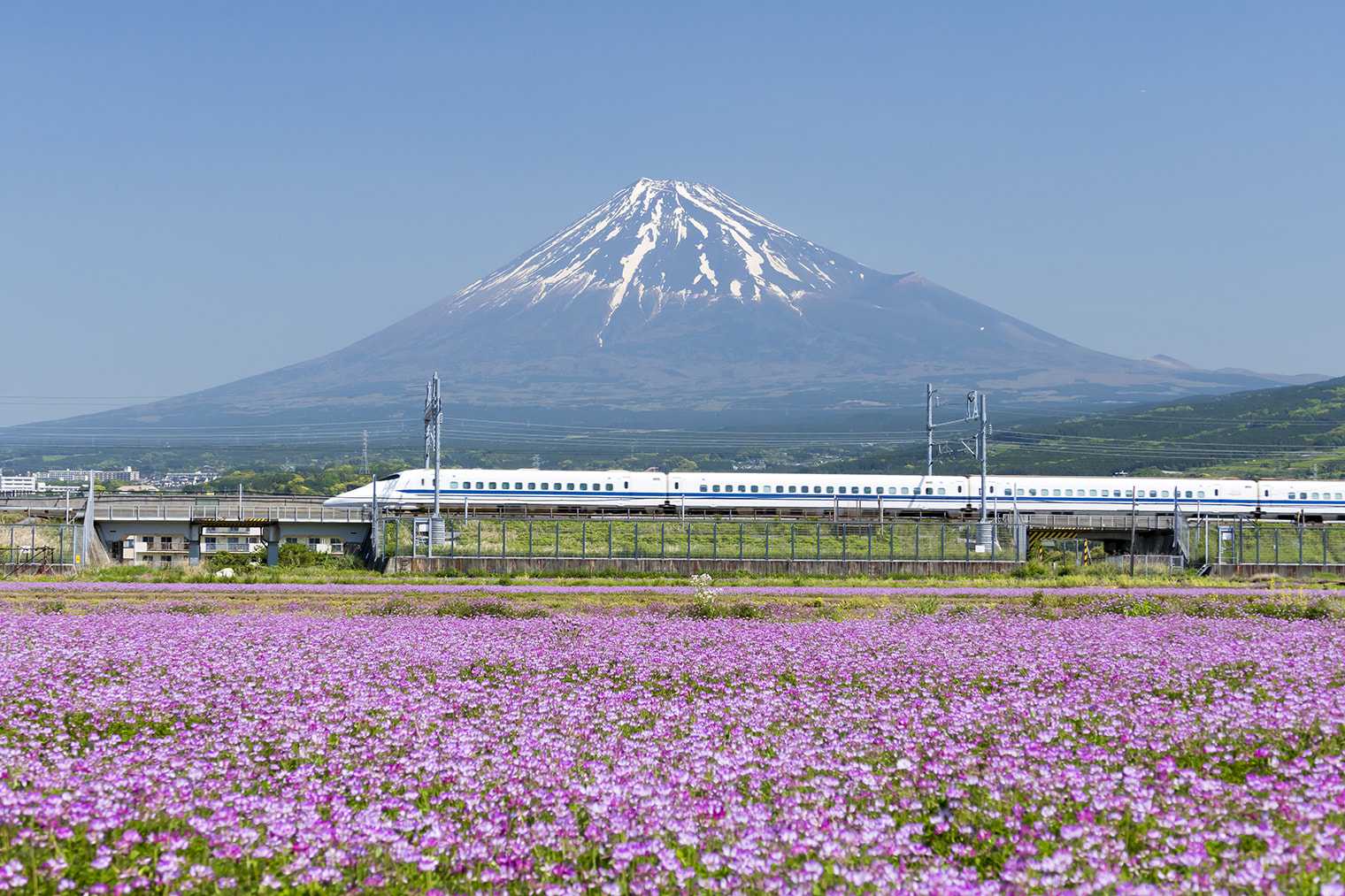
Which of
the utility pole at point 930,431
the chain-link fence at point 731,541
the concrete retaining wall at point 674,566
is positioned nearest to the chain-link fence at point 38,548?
the chain-link fence at point 731,541

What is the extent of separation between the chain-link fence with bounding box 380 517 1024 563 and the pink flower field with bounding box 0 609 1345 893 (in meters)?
32.0

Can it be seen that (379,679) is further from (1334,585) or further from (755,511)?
(755,511)

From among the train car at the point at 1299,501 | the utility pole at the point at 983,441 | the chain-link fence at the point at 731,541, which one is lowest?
the chain-link fence at the point at 731,541

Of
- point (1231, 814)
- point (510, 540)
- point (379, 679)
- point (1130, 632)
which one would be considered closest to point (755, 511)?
point (510, 540)

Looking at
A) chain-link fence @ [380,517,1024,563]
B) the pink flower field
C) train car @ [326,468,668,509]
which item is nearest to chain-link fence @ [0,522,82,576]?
chain-link fence @ [380,517,1024,563]

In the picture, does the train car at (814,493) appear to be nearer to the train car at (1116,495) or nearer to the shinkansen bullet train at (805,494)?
the shinkansen bullet train at (805,494)

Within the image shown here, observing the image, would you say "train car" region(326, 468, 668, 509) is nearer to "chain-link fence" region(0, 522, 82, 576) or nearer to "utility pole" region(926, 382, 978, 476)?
"utility pole" region(926, 382, 978, 476)

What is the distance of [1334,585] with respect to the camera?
42.8 meters

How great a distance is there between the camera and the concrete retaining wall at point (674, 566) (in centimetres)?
4784

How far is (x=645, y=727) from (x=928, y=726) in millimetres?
2462

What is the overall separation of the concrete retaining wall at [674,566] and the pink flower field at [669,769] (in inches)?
1171

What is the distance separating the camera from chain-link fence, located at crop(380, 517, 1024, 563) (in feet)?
164

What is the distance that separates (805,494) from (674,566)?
33.9 m

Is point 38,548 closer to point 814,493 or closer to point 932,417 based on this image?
point 932,417
